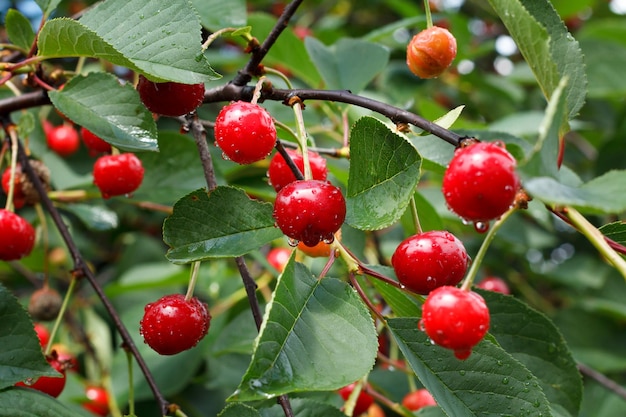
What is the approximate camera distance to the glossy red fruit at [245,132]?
1.02 m

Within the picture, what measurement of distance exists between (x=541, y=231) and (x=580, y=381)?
76.7 inches

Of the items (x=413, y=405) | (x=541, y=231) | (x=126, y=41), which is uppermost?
(x=126, y=41)

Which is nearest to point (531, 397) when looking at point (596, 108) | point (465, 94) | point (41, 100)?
point (41, 100)

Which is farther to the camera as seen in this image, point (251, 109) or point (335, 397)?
point (335, 397)

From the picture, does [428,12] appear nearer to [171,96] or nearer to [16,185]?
[171,96]

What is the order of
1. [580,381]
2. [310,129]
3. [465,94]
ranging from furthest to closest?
[465,94] < [310,129] < [580,381]

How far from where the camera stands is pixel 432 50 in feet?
4.03

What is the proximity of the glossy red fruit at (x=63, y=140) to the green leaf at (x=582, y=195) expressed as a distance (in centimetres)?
180

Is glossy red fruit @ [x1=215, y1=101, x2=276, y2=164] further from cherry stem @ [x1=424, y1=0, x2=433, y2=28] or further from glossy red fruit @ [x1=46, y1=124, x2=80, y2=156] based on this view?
glossy red fruit @ [x1=46, y1=124, x2=80, y2=156]

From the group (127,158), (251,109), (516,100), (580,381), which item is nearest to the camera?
(251,109)

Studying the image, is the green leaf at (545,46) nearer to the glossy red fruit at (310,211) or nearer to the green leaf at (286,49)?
the glossy red fruit at (310,211)

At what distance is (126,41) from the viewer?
1.10m

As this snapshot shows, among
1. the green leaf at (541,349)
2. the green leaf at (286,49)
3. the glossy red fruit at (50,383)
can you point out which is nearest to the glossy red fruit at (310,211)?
the green leaf at (541,349)

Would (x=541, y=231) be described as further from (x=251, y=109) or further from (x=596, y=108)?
(x=251, y=109)
